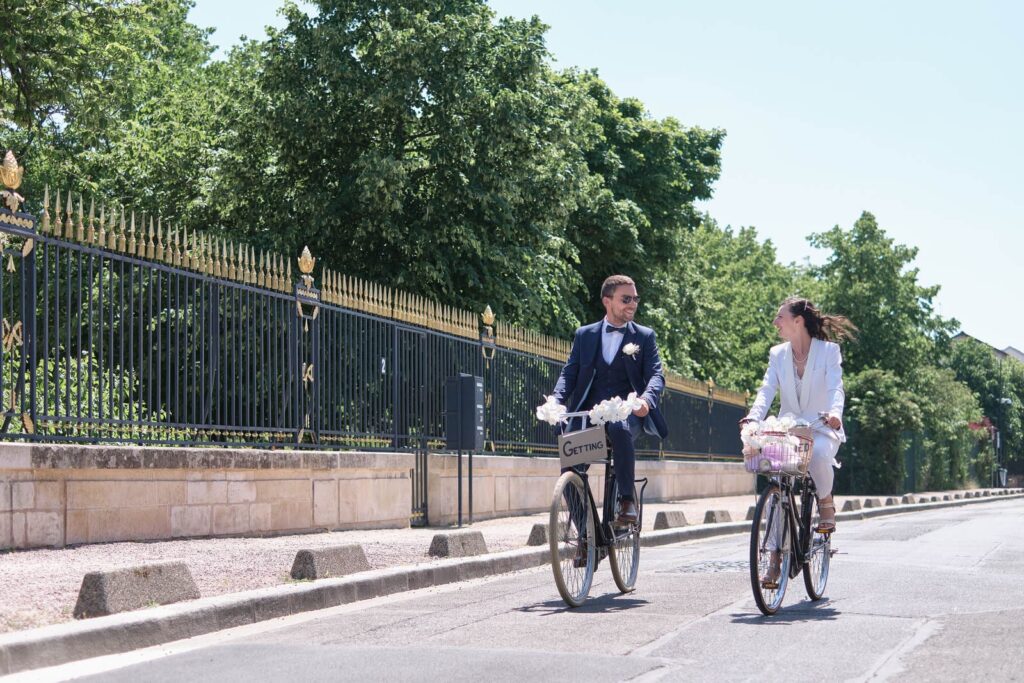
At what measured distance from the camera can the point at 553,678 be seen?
17.4 feet

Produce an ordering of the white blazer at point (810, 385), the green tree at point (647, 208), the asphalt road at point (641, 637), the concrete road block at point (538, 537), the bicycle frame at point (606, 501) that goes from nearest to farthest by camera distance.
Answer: the asphalt road at point (641, 637), the white blazer at point (810, 385), the bicycle frame at point (606, 501), the concrete road block at point (538, 537), the green tree at point (647, 208)

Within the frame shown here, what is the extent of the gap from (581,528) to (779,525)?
1.17 meters

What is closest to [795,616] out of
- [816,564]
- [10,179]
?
[816,564]

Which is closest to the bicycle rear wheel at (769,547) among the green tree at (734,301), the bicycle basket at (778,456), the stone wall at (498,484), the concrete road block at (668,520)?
the bicycle basket at (778,456)

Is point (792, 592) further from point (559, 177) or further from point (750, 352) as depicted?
point (750, 352)

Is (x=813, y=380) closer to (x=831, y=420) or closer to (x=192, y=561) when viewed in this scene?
(x=831, y=420)

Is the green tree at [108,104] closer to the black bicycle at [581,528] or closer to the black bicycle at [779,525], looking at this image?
the black bicycle at [581,528]

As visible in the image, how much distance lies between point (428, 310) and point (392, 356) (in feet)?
4.00

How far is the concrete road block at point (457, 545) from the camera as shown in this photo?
1017 centimetres

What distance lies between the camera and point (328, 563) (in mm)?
8461

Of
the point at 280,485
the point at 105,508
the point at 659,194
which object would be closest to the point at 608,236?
the point at 659,194

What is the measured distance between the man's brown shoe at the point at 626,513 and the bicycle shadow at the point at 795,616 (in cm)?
98

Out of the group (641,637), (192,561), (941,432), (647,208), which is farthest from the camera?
(941,432)

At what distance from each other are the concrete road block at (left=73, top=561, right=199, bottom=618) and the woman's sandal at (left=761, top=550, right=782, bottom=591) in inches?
120
